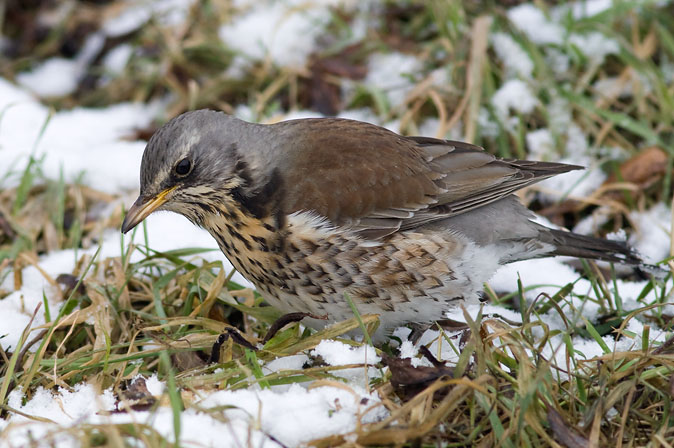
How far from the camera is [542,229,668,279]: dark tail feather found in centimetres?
407

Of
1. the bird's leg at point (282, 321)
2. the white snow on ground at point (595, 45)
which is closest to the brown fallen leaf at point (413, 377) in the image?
the bird's leg at point (282, 321)

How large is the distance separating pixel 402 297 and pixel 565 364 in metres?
0.74

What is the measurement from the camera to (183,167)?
3619 mm

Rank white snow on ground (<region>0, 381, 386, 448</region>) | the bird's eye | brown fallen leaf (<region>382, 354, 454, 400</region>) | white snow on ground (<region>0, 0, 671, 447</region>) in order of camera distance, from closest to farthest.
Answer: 1. white snow on ground (<region>0, 381, 386, 448</region>)
2. white snow on ground (<region>0, 0, 671, 447</region>)
3. brown fallen leaf (<region>382, 354, 454, 400</region>)
4. the bird's eye

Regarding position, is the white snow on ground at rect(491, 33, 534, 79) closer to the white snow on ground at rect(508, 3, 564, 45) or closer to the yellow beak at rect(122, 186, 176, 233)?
the white snow on ground at rect(508, 3, 564, 45)

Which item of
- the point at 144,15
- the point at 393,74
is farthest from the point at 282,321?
the point at 144,15

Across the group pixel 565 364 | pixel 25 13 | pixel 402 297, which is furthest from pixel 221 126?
pixel 25 13

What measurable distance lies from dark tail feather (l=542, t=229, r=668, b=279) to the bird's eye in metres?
1.80

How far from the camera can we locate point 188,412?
9.48ft

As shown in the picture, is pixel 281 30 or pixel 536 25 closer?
pixel 536 25

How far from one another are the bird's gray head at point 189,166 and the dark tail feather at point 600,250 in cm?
165

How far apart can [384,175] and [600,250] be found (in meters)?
1.21

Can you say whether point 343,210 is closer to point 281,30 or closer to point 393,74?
point 393,74

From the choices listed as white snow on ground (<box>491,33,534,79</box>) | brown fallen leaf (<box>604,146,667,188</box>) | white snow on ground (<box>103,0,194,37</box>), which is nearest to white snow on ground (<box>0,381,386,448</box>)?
brown fallen leaf (<box>604,146,667,188</box>)
